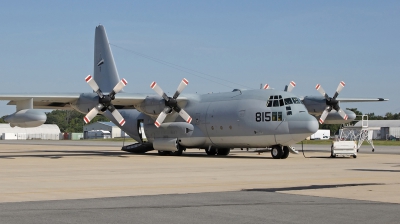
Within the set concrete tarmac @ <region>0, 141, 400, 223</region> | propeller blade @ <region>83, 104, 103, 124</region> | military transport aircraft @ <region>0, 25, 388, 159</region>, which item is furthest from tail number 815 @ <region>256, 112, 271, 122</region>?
concrete tarmac @ <region>0, 141, 400, 223</region>

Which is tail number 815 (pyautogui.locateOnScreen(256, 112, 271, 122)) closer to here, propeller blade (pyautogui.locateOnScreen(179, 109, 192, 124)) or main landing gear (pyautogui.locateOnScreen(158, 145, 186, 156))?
propeller blade (pyautogui.locateOnScreen(179, 109, 192, 124))

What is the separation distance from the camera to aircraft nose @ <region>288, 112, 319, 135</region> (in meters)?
34.5

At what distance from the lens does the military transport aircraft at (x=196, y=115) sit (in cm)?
3525

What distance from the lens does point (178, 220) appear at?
34.4 feet

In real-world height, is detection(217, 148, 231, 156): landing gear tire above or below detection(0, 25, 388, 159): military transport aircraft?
below

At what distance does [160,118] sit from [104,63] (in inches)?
413

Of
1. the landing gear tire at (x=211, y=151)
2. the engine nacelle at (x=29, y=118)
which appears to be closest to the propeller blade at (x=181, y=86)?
the landing gear tire at (x=211, y=151)

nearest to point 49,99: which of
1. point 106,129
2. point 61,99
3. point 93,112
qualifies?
point 61,99

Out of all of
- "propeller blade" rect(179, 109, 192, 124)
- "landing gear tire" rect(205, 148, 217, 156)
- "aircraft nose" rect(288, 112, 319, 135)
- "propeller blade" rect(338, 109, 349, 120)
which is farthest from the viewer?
"propeller blade" rect(338, 109, 349, 120)

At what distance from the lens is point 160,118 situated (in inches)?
1559

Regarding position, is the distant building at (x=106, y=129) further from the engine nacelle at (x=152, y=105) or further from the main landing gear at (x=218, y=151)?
the engine nacelle at (x=152, y=105)

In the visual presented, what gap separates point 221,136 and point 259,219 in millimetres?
27989

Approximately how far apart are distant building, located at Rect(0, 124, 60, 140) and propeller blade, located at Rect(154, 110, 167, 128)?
102 meters

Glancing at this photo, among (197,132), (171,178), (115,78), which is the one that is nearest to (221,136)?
(197,132)
